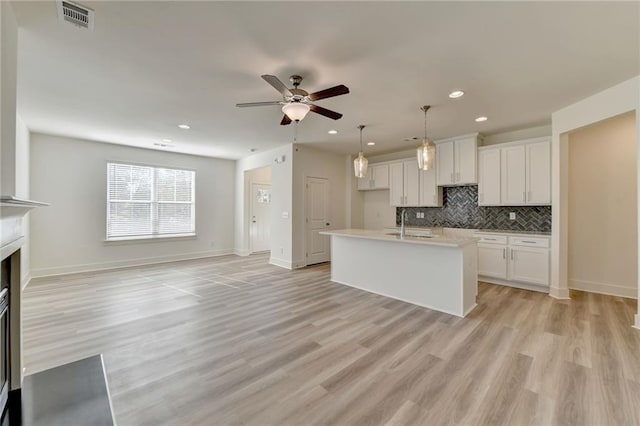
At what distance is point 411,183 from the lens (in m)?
5.99

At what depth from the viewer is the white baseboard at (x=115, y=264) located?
517 cm

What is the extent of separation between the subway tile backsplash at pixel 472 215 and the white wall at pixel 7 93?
245 inches

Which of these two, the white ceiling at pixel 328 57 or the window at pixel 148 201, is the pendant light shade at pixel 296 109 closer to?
the white ceiling at pixel 328 57

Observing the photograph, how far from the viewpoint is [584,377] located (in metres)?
2.08

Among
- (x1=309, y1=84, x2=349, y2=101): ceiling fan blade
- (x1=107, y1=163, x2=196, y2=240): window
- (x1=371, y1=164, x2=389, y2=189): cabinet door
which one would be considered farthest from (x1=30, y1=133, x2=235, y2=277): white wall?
(x1=309, y1=84, x2=349, y2=101): ceiling fan blade

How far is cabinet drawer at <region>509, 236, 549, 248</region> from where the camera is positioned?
164 inches

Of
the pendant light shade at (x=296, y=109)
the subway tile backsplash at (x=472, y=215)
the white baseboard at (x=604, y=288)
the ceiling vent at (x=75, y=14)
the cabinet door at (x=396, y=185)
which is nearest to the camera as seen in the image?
the ceiling vent at (x=75, y=14)

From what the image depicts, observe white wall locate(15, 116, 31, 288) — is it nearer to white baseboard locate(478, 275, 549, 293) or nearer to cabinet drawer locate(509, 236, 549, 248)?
white baseboard locate(478, 275, 549, 293)

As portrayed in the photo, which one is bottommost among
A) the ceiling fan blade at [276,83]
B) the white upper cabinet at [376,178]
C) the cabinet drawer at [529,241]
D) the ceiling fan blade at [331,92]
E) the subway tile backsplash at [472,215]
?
the cabinet drawer at [529,241]

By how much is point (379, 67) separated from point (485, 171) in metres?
3.38

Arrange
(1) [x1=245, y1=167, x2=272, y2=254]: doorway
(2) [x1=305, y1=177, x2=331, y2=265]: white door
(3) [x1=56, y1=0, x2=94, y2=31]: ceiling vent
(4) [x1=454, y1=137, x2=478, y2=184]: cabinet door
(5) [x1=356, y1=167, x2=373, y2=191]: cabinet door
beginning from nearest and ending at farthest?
(3) [x1=56, y1=0, x2=94, y2=31]: ceiling vent < (4) [x1=454, y1=137, x2=478, y2=184]: cabinet door < (2) [x1=305, y1=177, x2=331, y2=265]: white door < (5) [x1=356, y1=167, x2=373, y2=191]: cabinet door < (1) [x1=245, y1=167, x2=272, y2=254]: doorway

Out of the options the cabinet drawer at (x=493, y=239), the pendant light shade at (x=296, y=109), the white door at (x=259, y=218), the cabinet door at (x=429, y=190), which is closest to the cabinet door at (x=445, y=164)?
the cabinet door at (x=429, y=190)

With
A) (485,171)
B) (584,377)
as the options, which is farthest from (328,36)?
(485,171)

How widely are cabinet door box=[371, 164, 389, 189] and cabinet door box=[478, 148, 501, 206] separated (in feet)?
6.50
